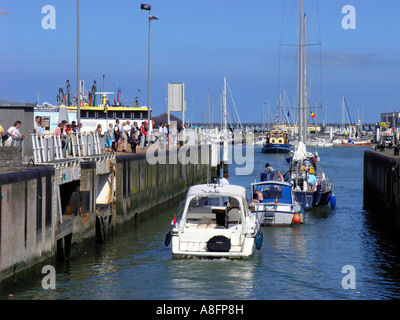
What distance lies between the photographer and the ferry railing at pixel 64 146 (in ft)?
68.4

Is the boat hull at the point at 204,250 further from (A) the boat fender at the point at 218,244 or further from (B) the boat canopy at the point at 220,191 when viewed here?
(B) the boat canopy at the point at 220,191

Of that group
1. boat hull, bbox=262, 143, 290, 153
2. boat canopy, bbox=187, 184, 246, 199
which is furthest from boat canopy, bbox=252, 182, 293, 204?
boat hull, bbox=262, 143, 290, 153

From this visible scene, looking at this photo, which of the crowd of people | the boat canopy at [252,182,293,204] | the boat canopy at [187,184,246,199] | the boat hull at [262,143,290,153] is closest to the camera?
the boat canopy at [187,184,246,199]

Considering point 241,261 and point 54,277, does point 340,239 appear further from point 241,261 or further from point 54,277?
point 54,277

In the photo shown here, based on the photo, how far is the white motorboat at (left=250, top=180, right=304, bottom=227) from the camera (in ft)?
96.5

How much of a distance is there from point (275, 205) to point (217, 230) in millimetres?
9750

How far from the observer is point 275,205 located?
29766 mm

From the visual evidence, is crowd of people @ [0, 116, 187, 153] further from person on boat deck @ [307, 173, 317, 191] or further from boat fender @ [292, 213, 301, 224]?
person on boat deck @ [307, 173, 317, 191]

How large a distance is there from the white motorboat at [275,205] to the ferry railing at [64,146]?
7506 mm

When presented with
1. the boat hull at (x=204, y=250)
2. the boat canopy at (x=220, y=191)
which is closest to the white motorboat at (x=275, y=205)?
the boat canopy at (x=220, y=191)

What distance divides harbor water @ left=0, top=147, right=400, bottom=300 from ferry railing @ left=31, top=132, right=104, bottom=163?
11.7ft

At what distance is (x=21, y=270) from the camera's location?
1731 cm

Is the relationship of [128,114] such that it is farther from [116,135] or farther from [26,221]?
[26,221]
